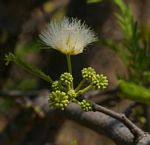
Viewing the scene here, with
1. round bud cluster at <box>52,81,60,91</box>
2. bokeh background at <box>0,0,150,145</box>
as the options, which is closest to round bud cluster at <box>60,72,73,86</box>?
round bud cluster at <box>52,81,60,91</box>

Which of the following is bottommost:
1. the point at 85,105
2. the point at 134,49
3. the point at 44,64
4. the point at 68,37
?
the point at 85,105

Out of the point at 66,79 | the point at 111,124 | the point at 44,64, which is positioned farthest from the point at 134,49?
the point at 44,64

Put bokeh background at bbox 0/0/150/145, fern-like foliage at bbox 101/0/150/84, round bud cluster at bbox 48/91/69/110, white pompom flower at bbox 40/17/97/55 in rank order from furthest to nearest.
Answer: bokeh background at bbox 0/0/150/145 < fern-like foliage at bbox 101/0/150/84 < white pompom flower at bbox 40/17/97/55 < round bud cluster at bbox 48/91/69/110

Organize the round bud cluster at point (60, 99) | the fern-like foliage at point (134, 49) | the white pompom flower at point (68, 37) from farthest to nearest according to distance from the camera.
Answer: the fern-like foliage at point (134, 49)
the white pompom flower at point (68, 37)
the round bud cluster at point (60, 99)

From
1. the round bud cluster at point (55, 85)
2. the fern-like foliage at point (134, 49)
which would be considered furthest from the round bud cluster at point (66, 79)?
the fern-like foliage at point (134, 49)

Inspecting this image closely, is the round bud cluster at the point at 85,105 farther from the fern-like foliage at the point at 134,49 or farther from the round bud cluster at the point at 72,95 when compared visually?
the fern-like foliage at the point at 134,49

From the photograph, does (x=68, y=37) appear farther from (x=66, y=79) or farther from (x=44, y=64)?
(x=44, y=64)

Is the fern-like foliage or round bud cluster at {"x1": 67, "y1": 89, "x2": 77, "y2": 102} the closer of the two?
round bud cluster at {"x1": 67, "y1": 89, "x2": 77, "y2": 102}

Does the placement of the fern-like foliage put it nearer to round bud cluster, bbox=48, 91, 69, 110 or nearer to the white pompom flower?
the white pompom flower
